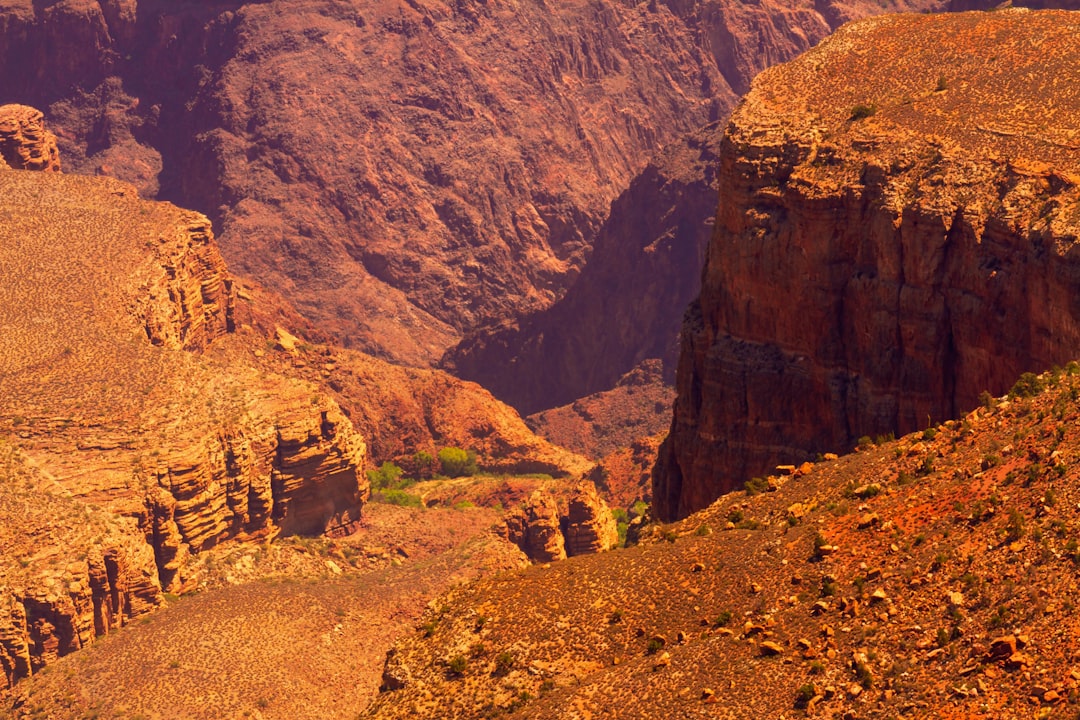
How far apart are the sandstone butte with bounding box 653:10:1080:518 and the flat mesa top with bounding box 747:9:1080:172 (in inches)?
3.4

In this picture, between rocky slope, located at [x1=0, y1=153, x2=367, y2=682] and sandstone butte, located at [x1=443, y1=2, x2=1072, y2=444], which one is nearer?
rocky slope, located at [x1=0, y1=153, x2=367, y2=682]

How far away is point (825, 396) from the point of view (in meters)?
80.2

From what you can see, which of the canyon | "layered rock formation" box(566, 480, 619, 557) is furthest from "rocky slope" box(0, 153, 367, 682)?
"layered rock formation" box(566, 480, 619, 557)

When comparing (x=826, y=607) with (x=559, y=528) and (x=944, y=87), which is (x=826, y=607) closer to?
(x=944, y=87)

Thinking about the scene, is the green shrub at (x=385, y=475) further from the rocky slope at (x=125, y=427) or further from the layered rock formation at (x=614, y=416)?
the layered rock formation at (x=614, y=416)

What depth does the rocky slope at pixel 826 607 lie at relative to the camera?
2005 inches

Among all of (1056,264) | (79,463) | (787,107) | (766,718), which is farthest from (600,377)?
(766,718)

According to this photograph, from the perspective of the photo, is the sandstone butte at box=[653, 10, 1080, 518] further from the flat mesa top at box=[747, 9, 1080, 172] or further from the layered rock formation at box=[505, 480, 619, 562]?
the layered rock formation at box=[505, 480, 619, 562]

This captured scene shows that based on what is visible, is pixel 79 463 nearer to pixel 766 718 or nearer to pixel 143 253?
pixel 143 253

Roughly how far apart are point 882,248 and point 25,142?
8927cm

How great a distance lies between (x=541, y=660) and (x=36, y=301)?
249 ft

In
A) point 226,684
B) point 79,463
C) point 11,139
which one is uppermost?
point 11,139

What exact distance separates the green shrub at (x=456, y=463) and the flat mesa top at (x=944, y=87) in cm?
6702

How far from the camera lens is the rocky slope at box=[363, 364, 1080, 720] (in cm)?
5094
